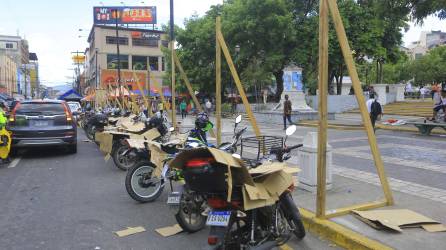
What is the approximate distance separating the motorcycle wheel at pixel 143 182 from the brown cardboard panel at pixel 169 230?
126 centimetres

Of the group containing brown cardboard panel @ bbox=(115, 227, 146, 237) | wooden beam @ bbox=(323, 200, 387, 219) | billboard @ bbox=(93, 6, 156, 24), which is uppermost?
billboard @ bbox=(93, 6, 156, 24)

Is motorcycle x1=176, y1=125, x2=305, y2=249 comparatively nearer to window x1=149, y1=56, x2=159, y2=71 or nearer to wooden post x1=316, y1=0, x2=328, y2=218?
wooden post x1=316, y1=0, x2=328, y2=218

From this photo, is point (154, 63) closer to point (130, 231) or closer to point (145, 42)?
point (145, 42)

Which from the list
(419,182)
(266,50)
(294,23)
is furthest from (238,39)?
(419,182)

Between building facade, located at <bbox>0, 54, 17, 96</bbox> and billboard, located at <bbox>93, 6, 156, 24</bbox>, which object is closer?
billboard, located at <bbox>93, 6, 156, 24</bbox>

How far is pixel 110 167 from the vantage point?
1008 centimetres

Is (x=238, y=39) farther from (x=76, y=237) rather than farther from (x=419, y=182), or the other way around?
(x=76, y=237)

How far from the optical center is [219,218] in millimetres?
3873

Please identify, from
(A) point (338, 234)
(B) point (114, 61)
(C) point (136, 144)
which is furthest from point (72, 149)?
(B) point (114, 61)

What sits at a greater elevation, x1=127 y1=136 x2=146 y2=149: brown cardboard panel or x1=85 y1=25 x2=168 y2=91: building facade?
x1=85 y1=25 x2=168 y2=91: building facade

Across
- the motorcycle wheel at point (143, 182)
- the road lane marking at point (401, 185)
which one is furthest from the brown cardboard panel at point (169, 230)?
the road lane marking at point (401, 185)

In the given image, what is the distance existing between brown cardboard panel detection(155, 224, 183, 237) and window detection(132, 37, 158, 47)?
6456cm

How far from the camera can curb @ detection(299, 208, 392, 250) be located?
449 cm

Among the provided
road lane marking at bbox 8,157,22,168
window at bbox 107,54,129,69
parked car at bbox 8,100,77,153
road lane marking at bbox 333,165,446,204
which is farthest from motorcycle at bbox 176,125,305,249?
Answer: window at bbox 107,54,129,69
